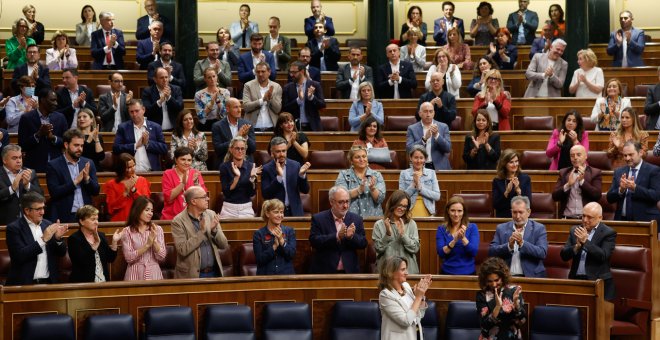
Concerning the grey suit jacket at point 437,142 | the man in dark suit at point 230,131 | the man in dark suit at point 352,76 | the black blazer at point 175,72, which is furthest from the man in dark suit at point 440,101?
the black blazer at point 175,72

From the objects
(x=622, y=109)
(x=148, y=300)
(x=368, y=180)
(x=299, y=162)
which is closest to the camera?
(x=148, y=300)

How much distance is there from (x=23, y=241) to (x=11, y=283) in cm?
29

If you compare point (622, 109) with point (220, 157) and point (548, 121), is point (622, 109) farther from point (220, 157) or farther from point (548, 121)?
point (220, 157)

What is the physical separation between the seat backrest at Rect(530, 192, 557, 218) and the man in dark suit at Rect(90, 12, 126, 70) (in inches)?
204

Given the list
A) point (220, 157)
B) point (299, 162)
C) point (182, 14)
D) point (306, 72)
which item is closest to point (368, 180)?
point (299, 162)

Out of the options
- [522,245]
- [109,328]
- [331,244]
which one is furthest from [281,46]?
[109,328]

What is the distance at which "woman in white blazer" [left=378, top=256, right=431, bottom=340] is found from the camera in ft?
23.8

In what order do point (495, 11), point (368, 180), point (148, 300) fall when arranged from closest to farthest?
point (148, 300) → point (368, 180) → point (495, 11)

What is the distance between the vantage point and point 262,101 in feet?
35.6

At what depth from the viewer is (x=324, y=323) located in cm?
809

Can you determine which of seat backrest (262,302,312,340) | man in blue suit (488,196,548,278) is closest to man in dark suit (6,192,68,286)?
seat backrest (262,302,312,340)

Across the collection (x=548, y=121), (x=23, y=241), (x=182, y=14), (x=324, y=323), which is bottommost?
(x=324, y=323)

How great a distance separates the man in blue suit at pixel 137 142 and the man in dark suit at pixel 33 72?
1427 millimetres

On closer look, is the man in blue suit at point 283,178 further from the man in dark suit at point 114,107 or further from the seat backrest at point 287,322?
the man in dark suit at point 114,107
